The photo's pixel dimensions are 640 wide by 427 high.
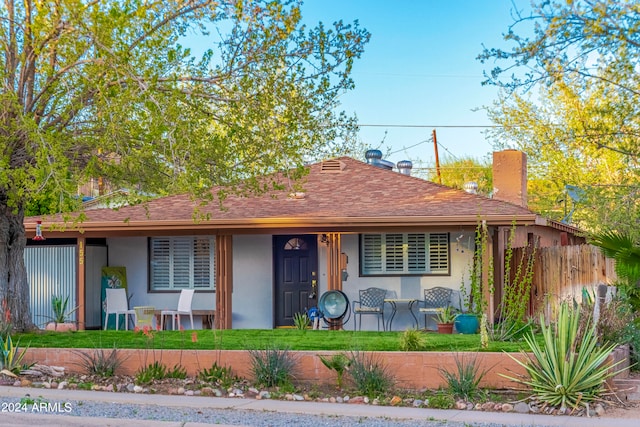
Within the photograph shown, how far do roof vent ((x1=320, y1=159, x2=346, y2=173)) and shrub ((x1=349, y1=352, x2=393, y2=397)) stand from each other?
1045 cm

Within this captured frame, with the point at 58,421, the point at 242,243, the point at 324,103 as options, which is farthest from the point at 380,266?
the point at 58,421

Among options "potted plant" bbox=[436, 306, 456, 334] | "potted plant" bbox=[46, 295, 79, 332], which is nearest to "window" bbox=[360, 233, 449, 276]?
"potted plant" bbox=[436, 306, 456, 334]

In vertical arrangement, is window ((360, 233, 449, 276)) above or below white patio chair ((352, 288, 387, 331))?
above

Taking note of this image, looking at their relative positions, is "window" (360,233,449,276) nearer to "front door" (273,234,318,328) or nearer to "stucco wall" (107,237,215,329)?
"front door" (273,234,318,328)

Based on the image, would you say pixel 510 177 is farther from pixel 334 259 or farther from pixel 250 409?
pixel 250 409

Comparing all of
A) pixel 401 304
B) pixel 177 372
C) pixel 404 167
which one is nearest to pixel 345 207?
pixel 401 304

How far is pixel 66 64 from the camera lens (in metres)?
12.8

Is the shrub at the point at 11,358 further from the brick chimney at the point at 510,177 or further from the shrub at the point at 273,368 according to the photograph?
the brick chimney at the point at 510,177

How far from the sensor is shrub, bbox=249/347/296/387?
1144cm

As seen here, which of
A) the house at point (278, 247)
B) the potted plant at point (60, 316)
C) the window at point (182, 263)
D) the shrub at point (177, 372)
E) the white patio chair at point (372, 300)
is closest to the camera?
the shrub at point (177, 372)

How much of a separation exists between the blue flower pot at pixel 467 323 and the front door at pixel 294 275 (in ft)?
13.7

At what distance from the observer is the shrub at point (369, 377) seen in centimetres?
1096

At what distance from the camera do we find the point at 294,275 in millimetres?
19297

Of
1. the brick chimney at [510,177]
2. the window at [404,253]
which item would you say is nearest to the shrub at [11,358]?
the window at [404,253]
